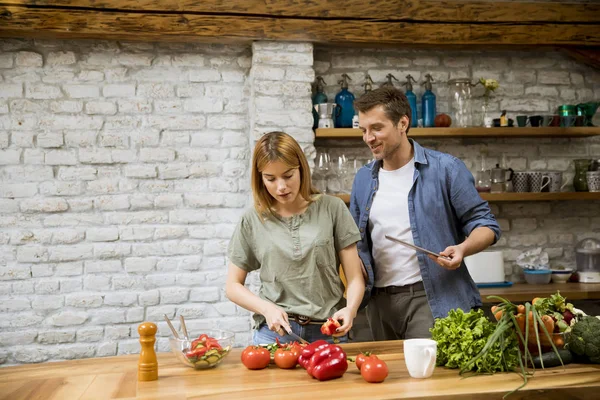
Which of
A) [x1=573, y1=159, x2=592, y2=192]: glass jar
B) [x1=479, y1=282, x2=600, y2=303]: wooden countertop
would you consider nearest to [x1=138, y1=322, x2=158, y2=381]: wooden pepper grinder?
[x1=479, y1=282, x2=600, y2=303]: wooden countertop

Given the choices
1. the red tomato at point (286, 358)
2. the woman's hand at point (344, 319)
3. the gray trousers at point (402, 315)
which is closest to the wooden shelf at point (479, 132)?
the gray trousers at point (402, 315)

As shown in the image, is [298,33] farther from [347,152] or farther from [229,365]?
[229,365]

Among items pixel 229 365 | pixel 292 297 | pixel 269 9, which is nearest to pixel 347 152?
pixel 269 9

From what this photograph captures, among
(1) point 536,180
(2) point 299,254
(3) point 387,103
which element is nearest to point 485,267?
(1) point 536,180

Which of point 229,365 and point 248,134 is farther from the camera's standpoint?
point 248,134

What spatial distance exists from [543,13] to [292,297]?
3.07m

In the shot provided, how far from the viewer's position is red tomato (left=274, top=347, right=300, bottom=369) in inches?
82.8

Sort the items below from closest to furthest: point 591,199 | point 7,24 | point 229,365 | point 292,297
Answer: point 229,365
point 292,297
point 7,24
point 591,199

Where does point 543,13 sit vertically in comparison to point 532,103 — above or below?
A: above

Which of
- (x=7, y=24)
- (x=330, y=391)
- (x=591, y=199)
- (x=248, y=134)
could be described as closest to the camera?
(x=330, y=391)

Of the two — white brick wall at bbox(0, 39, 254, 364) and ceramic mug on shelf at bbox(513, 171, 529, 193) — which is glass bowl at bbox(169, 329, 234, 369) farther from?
ceramic mug on shelf at bbox(513, 171, 529, 193)

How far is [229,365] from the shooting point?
7.16ft

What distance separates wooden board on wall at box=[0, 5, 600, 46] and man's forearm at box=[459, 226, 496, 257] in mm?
1838

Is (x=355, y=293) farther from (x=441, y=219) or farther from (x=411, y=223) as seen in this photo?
(x=441, y=219)
